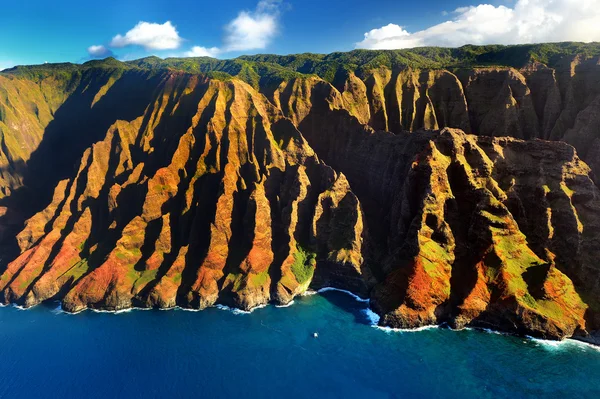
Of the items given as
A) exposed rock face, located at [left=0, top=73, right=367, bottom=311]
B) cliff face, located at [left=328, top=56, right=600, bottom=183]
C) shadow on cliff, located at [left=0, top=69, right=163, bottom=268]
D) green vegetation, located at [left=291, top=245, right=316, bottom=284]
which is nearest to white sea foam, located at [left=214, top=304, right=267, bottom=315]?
exposed rock face, located at [left=0, top=73, right=367, bottom=311]

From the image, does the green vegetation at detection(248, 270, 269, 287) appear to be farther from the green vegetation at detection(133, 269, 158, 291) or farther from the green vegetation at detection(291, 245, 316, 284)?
the green vegetation at detection(133, 269, 158, 291)

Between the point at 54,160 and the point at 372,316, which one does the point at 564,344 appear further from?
the point at 54,160

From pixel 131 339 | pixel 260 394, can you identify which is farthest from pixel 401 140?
pixel 131 339

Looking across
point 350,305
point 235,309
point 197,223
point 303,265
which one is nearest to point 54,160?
point 197,223

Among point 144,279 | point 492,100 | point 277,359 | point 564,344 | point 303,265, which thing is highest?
point 492,100

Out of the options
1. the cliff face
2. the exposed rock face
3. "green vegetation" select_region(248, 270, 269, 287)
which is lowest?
"green vegetation" select_region(248, 270, 269, 287)
